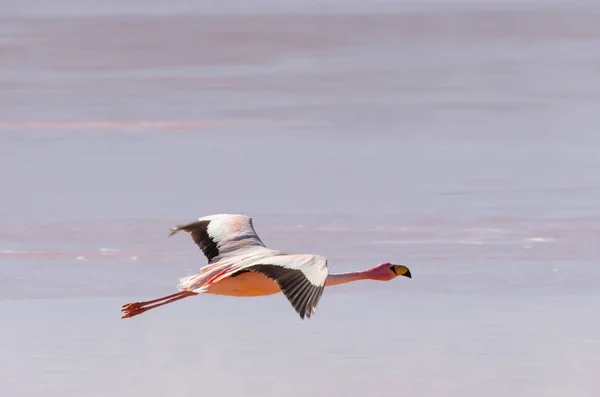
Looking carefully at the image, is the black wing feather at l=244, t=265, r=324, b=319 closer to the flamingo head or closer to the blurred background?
the blurred background

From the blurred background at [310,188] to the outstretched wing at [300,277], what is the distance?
0.48 m

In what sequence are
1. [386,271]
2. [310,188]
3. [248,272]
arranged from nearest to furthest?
[248,272]
[386,271]
[310,188]

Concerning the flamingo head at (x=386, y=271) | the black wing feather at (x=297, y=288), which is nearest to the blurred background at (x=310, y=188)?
the flamingo head at (x=386, y=271)

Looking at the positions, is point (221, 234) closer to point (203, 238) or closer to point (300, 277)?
point (203, 238)

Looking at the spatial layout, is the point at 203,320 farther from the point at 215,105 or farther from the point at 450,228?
the point at 215,105

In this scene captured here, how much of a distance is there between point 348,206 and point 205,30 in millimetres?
6997

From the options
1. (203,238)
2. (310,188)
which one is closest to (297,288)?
(203,238)

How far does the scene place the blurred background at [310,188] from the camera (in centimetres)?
679

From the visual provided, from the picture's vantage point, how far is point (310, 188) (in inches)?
412

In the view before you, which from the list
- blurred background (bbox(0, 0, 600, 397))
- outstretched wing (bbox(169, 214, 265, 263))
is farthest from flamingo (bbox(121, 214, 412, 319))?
blurred background (bbox(0, 0, 600, 397))

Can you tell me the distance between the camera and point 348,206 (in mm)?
10094

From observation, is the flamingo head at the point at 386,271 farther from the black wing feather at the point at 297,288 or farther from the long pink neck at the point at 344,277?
the black wing feather at the point at 297,288

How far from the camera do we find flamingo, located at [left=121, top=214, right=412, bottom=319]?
240 inches

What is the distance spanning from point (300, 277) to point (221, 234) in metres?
1.48
